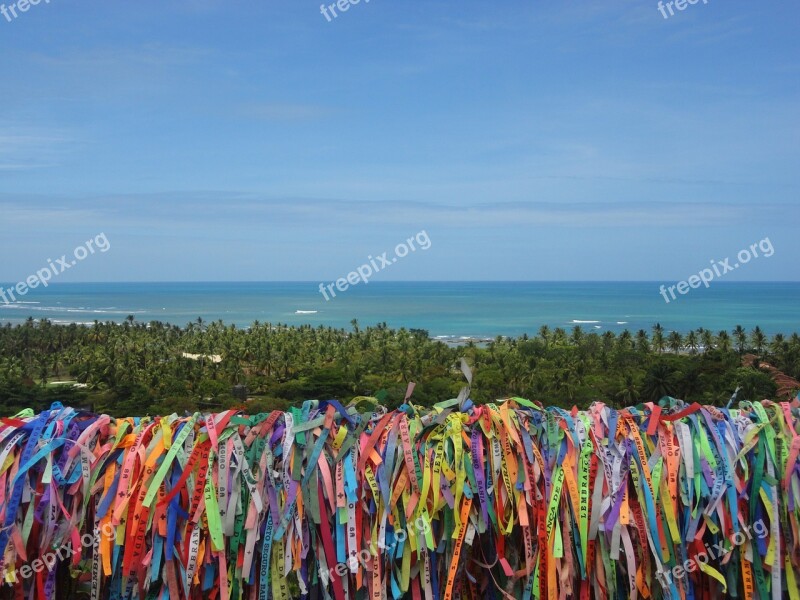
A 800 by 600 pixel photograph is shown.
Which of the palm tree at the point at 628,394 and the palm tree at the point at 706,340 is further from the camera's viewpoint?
the palm tree at the point at 706,340

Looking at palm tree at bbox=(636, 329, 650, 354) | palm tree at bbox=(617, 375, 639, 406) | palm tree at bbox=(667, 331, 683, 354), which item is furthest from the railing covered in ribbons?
palm tree at bbox=(667, 331, 683, 354)

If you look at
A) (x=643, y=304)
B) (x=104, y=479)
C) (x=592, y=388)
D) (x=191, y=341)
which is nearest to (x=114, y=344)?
(x=191, y=341)

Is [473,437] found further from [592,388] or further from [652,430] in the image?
[592,388]

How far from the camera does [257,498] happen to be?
2242 mm

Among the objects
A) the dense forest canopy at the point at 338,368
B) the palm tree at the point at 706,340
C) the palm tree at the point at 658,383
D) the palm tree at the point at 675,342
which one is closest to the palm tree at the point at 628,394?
the dense forest canopy at the point at 338,368

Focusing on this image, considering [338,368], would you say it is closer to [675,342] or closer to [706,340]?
[675,342]

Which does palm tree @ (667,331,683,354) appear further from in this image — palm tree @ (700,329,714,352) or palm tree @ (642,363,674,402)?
palm tree @ (642,363,674,402)

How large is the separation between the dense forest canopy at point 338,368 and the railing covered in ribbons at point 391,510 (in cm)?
3189

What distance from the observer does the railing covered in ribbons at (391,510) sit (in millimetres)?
2275

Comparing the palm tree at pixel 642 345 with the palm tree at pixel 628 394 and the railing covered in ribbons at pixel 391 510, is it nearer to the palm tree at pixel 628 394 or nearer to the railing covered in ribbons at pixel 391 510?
the palm tree at pixel 628 394

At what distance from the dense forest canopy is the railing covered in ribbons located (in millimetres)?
31894

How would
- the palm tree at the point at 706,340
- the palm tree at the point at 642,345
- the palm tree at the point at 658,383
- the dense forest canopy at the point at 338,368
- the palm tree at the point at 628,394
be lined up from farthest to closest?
the palm tree at the point at 706,340, the palm tree at the point at 642,345, the palm tree at the point at 628,394, the dense forest canopy at the point at 338,368, the palm tree at the point at 658,383

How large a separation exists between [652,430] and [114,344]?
71822 millimetres

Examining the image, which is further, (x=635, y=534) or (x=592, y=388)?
(x=592, y=388)
